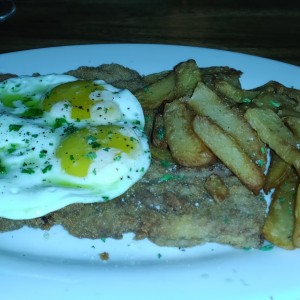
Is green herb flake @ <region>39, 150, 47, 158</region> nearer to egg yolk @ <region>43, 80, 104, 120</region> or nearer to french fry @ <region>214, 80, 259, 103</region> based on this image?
egg yolk @ <region>43, 80, 104, 120</region>

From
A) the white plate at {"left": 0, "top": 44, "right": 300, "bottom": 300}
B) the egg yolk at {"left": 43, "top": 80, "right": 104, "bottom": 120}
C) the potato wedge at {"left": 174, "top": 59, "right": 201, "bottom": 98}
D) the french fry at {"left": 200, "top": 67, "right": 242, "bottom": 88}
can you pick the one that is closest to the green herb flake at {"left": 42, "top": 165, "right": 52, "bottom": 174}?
the white plate at {"left": 0, "top": 44, "right": 300, "bottom": 300}

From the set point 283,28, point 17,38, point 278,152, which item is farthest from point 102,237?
point 283,28

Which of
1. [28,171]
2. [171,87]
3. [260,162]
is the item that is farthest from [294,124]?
[28,171]

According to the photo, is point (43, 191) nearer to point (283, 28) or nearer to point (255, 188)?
point (255, 188)

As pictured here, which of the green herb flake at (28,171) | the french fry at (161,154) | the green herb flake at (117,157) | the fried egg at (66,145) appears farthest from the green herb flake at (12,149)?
the french fry at (161,154)

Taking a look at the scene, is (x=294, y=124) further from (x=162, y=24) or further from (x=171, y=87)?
(x=162, y=24)

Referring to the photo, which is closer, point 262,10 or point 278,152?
point 278,152

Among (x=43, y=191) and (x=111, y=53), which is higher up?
(x=111, y=53)
